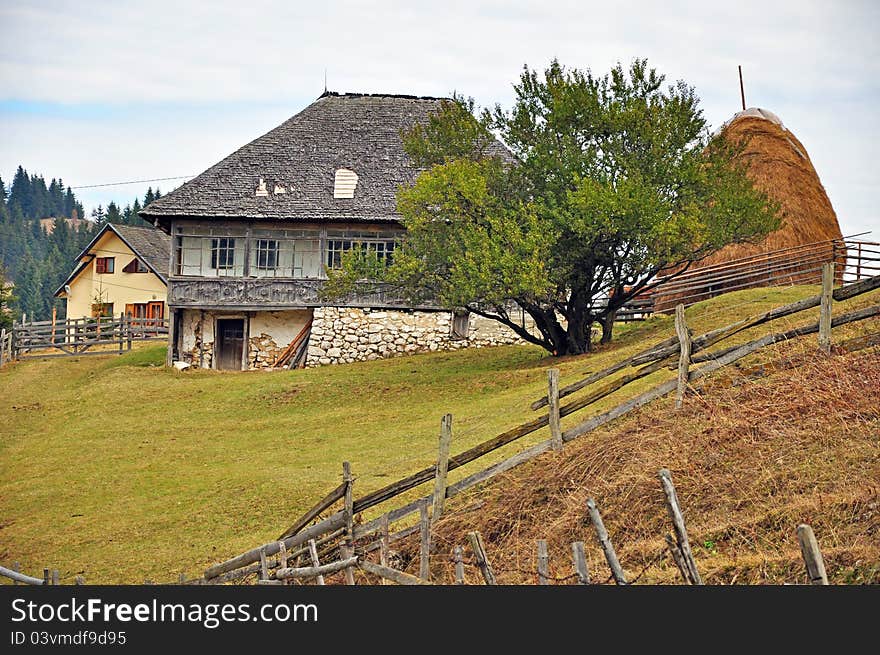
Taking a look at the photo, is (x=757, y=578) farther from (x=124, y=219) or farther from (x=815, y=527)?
(x=124, y=219)

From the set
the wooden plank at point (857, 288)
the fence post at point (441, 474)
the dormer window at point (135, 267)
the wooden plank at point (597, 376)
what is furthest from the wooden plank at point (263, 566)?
the dormer window at point (135, 267)

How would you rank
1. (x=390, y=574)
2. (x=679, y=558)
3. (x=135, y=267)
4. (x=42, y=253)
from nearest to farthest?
(x=679, y=558) < (x=390, y=574) < (x=135, y=267) < (x=42, y=253)

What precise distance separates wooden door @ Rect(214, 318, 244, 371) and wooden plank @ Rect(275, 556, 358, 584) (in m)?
25.1

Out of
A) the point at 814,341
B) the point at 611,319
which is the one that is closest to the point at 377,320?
the point at 611,319

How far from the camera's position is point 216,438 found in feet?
90.5

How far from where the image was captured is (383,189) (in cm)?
3900

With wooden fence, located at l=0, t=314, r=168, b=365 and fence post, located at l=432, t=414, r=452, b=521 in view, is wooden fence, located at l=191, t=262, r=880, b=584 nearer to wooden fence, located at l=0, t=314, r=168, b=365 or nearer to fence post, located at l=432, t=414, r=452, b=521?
fence post, located at l=432, t=414, r=452, b=521

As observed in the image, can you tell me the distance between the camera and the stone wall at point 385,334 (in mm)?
37844

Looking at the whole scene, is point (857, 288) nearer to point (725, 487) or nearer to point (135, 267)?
point (725, 487)

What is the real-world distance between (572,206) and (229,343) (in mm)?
A: 14606

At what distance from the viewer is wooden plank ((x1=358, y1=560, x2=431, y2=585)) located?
41.2 ft

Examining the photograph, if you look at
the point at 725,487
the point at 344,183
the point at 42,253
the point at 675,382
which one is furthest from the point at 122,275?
the point at 42,253

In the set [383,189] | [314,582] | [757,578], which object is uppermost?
[383,189]

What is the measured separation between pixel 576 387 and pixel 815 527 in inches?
159
